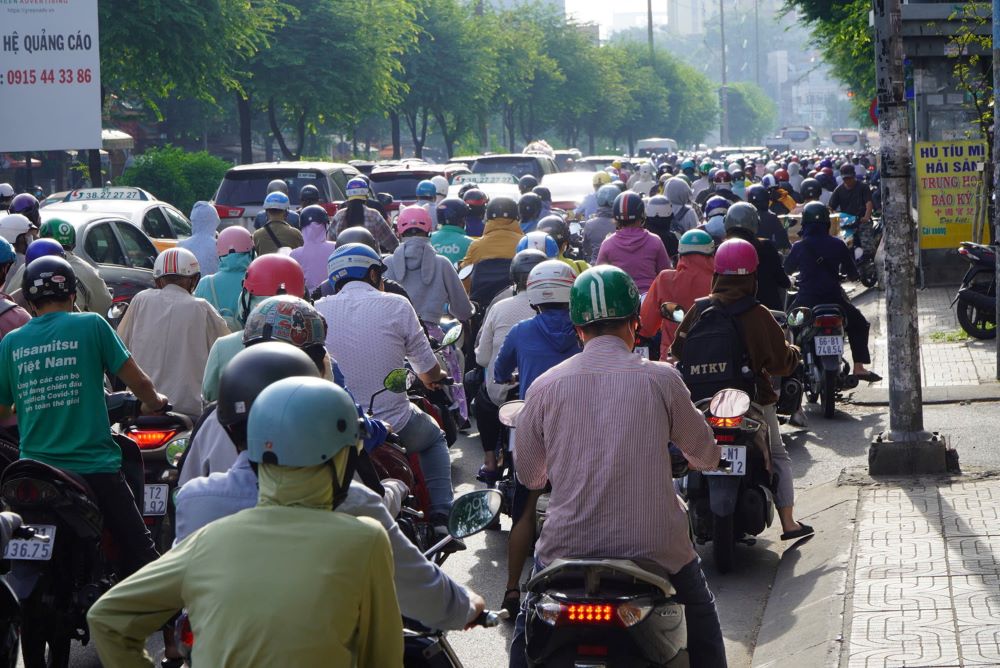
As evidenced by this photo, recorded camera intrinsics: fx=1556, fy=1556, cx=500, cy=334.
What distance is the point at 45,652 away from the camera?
6.09 metres

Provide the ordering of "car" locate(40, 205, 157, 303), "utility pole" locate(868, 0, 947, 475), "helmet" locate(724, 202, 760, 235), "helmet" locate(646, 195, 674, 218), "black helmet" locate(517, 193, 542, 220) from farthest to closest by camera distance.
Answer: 1. "black helmet" locate(517, 193, 542, 220)
2. "car" locate(40, 205, 157, 303)
3. "helmet" locate(646, 195, 674, 218)
4. "helmet" locate(724, 202, 760, 235)
5. "utility pole" locate(868, 0, 947, 475)

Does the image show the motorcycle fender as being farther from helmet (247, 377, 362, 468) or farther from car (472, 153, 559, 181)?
car (472, 153, 559, 181)

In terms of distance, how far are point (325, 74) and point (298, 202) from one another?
19.3 m

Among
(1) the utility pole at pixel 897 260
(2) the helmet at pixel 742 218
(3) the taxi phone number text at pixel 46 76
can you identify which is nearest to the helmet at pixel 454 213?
(2) the helmet at pixel 742 218

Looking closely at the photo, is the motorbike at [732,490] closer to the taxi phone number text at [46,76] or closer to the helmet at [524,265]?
the helmet at [524,265]

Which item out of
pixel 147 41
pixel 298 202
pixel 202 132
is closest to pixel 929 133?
pixel 298 202

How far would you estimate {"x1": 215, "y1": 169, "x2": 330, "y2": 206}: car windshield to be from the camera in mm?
20641

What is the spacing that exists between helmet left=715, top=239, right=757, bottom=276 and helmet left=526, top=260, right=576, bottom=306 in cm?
74

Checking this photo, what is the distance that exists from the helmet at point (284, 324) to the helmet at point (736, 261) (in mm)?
2921

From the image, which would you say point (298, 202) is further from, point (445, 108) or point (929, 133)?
point (445, 108)

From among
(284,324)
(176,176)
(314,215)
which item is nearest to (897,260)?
(284,324)

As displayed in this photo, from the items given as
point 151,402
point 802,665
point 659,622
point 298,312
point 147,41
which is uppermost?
point 147,41

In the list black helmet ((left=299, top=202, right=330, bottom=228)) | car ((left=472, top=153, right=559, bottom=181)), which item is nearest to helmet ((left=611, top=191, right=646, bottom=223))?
black helmet ((left=299, top=202, right=330, bottom=228))

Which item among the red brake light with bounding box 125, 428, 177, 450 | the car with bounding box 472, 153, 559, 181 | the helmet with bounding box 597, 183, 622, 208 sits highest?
the car with bounding box 472, 153, 559, 181
